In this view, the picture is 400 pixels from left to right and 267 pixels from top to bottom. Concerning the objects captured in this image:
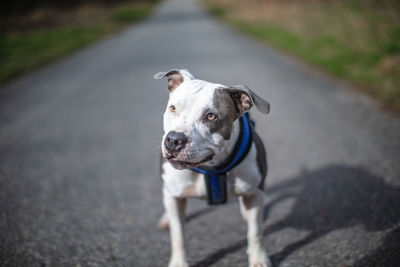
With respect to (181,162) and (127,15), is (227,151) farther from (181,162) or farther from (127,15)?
(127,15)

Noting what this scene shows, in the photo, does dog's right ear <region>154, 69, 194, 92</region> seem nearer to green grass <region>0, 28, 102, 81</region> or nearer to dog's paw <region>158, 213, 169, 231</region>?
dog's paw <region>158, 213, 169, 231</region>

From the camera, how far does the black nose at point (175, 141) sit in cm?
188

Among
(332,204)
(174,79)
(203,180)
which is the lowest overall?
(332,204)

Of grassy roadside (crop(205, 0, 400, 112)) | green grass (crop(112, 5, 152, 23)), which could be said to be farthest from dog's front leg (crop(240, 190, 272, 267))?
green grass (crop(112, 5, 152, 23))

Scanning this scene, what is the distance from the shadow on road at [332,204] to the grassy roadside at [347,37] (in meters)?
2.49

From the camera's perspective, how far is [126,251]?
2557mm

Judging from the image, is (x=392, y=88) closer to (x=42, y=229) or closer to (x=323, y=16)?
(x=42, y=229)

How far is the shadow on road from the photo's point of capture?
2.63 m

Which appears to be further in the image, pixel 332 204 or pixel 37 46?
pixel 37 46

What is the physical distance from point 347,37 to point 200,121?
916 centimetres

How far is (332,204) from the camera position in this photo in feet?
9.94

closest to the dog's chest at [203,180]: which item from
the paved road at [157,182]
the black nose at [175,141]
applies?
the black nose at [175,141]

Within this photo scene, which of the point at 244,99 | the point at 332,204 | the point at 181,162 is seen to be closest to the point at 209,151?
the point at 181,162

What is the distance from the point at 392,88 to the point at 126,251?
5.71 metres
